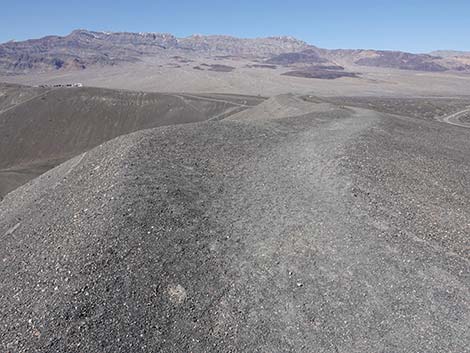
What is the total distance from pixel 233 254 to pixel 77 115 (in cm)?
7399

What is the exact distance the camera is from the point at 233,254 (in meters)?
14.2

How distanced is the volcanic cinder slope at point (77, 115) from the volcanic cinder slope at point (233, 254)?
2010 inches

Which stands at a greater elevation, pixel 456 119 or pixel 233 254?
pixel 233 254

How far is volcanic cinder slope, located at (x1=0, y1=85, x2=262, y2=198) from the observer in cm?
6931

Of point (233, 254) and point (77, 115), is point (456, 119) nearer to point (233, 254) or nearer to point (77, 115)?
point (77, 115)

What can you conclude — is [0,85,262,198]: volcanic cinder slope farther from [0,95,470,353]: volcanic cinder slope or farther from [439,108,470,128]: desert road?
[0,95,470,353]: volcanic cinder slope

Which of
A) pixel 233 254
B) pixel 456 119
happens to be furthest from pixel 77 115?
pixel 233 254

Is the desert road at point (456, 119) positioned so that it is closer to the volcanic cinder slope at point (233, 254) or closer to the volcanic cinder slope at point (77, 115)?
the volcanic cinder slope at point (77, 115)

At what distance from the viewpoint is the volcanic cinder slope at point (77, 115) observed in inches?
2729

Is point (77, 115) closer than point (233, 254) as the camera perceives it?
No

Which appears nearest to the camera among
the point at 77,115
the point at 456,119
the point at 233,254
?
the point at 233,254

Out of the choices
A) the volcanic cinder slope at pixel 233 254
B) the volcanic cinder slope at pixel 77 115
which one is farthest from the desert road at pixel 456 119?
the volcanic cinder slope at pixel 233 254

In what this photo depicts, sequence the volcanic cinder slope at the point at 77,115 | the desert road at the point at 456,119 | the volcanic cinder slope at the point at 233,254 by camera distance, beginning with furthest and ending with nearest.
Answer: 1. the desert road at the point at 456,119
2. the volcanic cinder slope at the point at 77,115
3. the volcanic cinder slope at the point at 233,254

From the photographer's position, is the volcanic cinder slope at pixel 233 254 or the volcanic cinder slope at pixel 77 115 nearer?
the volcanic cinder slope at pixel 233 254
